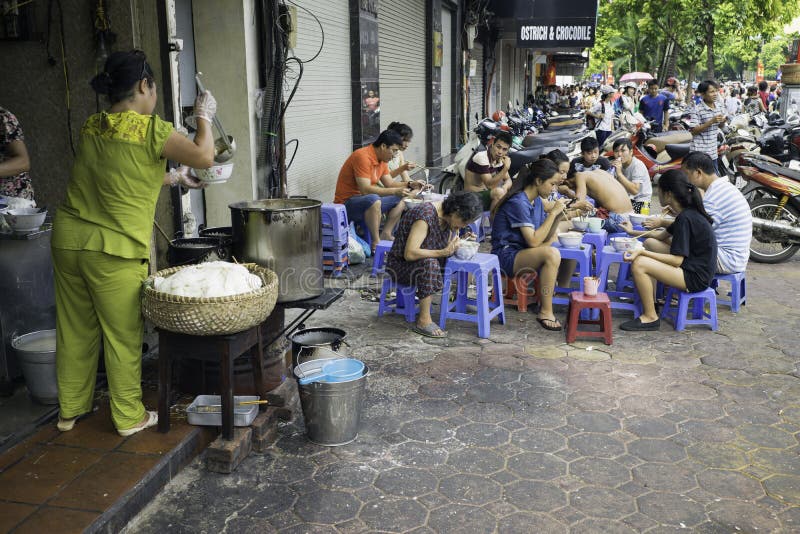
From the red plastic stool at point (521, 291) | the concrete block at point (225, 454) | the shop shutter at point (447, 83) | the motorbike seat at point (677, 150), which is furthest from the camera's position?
the shop shutter at point (447, 83)

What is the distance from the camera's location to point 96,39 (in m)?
4.84

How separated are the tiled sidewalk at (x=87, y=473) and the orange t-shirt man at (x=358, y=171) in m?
4.51

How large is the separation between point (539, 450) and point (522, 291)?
2.59 meters

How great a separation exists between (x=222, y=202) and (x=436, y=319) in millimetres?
2330

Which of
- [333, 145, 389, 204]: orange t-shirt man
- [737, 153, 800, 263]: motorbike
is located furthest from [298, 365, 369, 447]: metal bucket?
[737, 153, 800, 263]: motorbike

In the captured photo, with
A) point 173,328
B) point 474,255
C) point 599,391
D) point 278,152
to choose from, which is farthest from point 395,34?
point 173,328

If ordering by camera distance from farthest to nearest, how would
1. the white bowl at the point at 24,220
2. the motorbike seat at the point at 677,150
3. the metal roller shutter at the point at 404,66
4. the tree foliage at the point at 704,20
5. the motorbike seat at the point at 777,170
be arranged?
1. the tree foliage at the point at 704,20
2. the metal roller shutter at the point at 404,66
3. the motorbike seat at the point at 677,150
4. the motorbike seat at the point at 777,170
5. the white bowl at the point at 24,220

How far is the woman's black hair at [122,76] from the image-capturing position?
3428mm

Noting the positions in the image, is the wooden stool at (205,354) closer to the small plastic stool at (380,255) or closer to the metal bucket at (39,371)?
the metal bucket at (39,371)

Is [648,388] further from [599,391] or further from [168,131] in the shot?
[168,131]

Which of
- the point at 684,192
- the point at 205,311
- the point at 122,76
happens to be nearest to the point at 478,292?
the point at 684,192

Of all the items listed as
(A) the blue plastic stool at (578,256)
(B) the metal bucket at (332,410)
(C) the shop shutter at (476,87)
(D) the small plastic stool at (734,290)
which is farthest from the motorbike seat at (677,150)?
(B) the metal bucket at (332,410)

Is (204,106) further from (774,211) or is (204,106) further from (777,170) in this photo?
(777,170)

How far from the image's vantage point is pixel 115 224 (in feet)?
11.5
